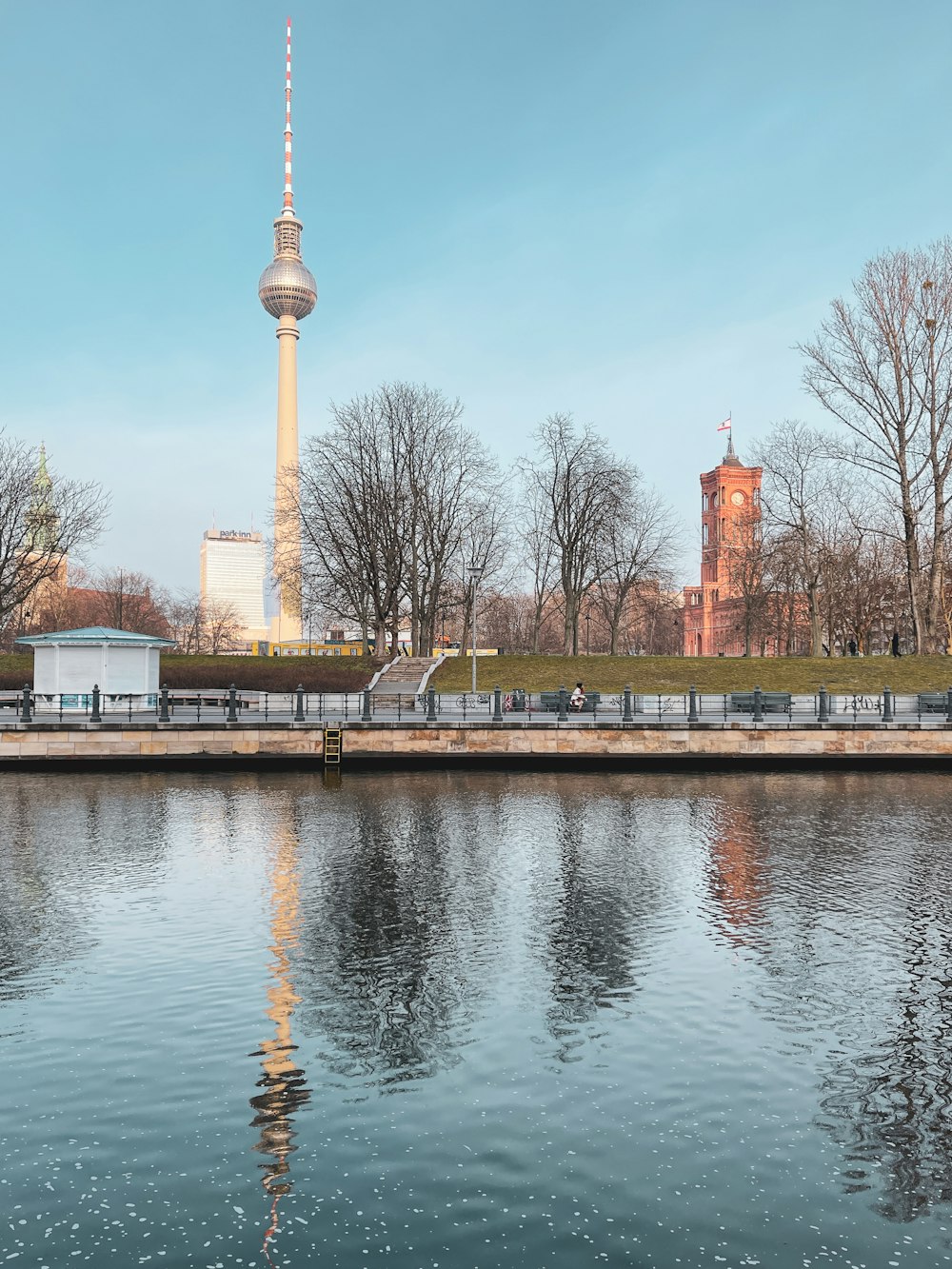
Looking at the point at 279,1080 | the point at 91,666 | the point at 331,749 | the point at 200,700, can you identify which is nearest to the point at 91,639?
the point at 91,666

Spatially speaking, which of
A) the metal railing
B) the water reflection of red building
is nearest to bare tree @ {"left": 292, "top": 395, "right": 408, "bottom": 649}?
the metal railing

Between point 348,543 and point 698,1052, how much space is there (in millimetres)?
47321

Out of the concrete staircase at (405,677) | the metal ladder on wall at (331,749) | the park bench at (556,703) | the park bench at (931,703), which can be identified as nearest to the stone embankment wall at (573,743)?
the metal ladder on wall at (331,749)

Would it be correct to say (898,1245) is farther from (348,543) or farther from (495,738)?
(348,543)

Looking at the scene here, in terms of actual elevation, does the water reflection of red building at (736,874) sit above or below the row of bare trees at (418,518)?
below

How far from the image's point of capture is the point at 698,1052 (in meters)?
8.76

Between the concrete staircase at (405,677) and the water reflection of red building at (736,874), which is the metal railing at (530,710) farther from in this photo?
the water reflection of red building at (736,874)

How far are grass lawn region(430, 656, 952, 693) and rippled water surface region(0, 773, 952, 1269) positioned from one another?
2799 cm

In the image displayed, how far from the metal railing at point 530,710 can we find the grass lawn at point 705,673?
837cm

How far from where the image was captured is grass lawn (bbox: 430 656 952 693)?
44.3m

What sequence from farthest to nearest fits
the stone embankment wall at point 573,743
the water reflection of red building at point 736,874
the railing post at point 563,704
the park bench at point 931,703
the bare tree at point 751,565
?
1. the bare tree at point 751,565
2. the park bench at point 931,703
3. the railing post at point 563,704
4. the stone embankment wall at point 573,743
5. the water reflection of red building at point 736,874

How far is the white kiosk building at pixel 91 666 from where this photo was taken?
1300 inches

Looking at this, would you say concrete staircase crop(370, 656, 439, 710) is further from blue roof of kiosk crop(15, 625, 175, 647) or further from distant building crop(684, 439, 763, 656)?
distant building crop(684, 439, 763, 656)

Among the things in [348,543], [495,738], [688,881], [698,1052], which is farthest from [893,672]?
[698,1052]
